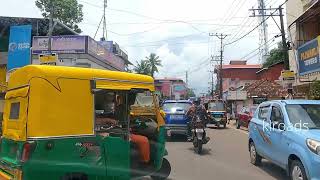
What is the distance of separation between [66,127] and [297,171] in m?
4.28

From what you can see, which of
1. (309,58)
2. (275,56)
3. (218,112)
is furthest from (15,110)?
(275,56)

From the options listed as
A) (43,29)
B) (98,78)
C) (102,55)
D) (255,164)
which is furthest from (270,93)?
(98,78)

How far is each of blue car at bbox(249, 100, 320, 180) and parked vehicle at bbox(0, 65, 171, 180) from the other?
9.64 feet

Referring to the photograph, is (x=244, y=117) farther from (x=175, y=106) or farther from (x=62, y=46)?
(x=62, y=46)

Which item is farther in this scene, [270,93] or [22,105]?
[270,93]

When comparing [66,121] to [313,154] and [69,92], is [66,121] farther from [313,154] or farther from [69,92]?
[313,154]

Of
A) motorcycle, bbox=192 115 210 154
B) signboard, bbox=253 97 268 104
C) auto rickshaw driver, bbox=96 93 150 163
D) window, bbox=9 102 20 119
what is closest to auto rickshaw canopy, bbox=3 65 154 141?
window, bbox=9 102 20 119

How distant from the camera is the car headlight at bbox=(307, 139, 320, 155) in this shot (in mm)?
7473

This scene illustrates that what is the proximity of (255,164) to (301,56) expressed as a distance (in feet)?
42.9

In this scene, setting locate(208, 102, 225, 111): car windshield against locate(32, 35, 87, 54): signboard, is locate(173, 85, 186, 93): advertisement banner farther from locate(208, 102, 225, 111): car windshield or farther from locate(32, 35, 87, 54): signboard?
locate(32, 35, 87, 54): signboard

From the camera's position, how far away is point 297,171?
810cm

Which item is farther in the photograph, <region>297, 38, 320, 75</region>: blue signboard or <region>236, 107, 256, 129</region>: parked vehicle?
<region>236, 107, 256, 129</region>: parked vehicle

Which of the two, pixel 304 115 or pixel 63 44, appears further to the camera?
pixel 63 44

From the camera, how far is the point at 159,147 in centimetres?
880
